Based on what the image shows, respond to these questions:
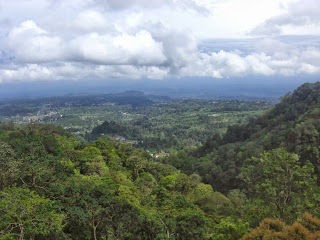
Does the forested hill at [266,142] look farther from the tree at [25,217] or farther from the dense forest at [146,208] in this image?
the tree at [25,217]

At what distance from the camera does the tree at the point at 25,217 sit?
33.2 feet

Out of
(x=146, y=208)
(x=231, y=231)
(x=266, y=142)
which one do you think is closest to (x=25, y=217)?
(x=146, y=208)

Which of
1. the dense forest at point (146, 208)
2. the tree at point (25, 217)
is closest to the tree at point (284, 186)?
the dense forest at point (146, 208)

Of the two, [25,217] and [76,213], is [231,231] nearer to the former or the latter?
[76,213]

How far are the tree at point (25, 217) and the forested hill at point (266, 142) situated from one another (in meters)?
28.5

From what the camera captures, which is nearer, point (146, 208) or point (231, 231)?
point (231, 231)

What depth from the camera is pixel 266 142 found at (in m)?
46.1

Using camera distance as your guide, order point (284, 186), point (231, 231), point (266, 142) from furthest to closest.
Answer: point (266, 142), point (284, 186), point (231, 231)

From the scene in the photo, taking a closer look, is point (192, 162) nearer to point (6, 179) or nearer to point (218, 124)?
point (6, 179)

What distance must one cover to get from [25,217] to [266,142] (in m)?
44.0

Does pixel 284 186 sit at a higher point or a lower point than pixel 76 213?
higher

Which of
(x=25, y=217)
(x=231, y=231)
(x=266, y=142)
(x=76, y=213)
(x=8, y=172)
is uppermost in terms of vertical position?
(x=8, y=172)

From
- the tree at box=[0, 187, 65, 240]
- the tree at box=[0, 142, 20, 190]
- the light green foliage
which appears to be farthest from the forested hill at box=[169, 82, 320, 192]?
the tree at box=[0, 187, 65, 240]

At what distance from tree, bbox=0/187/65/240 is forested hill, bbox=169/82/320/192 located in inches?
1122
